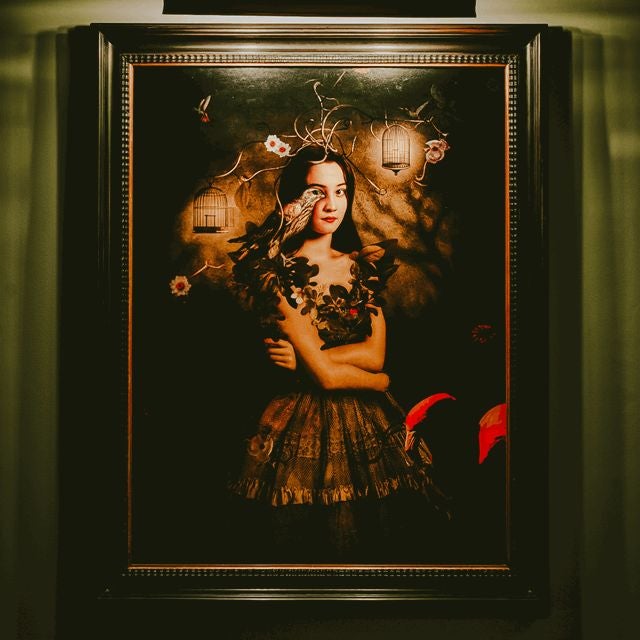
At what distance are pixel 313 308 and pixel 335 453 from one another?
0.29 m

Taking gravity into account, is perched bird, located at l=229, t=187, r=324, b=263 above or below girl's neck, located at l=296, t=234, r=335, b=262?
above

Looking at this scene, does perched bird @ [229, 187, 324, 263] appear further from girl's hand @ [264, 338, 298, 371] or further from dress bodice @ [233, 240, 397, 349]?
girl's hand @ [264, 338, 298, 371]

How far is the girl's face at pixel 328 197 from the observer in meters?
1.14

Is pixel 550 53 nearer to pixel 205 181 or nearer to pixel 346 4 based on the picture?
pixel 346 4

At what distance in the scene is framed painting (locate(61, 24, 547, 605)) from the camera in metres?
1.13

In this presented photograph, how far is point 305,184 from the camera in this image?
1.14 metres

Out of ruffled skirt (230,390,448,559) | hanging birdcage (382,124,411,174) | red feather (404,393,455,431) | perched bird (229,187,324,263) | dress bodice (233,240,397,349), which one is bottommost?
ruffled skirt (230,390,448,559)

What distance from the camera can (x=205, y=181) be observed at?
114 centimetres

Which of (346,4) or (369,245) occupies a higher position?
(346,4)

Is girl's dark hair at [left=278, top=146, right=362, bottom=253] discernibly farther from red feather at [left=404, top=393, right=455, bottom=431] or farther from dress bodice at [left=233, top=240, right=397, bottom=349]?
red feather at [left=404, top=393, right=455, bottom=431]

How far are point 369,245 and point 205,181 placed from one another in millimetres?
345

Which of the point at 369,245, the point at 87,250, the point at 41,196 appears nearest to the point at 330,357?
the point at 369,245

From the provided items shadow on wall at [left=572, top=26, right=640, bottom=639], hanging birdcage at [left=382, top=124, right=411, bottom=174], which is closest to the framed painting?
hanging birdcage at [left=382, top=124, right=411, bottom=174]

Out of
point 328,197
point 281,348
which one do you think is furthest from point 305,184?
point 281,348
